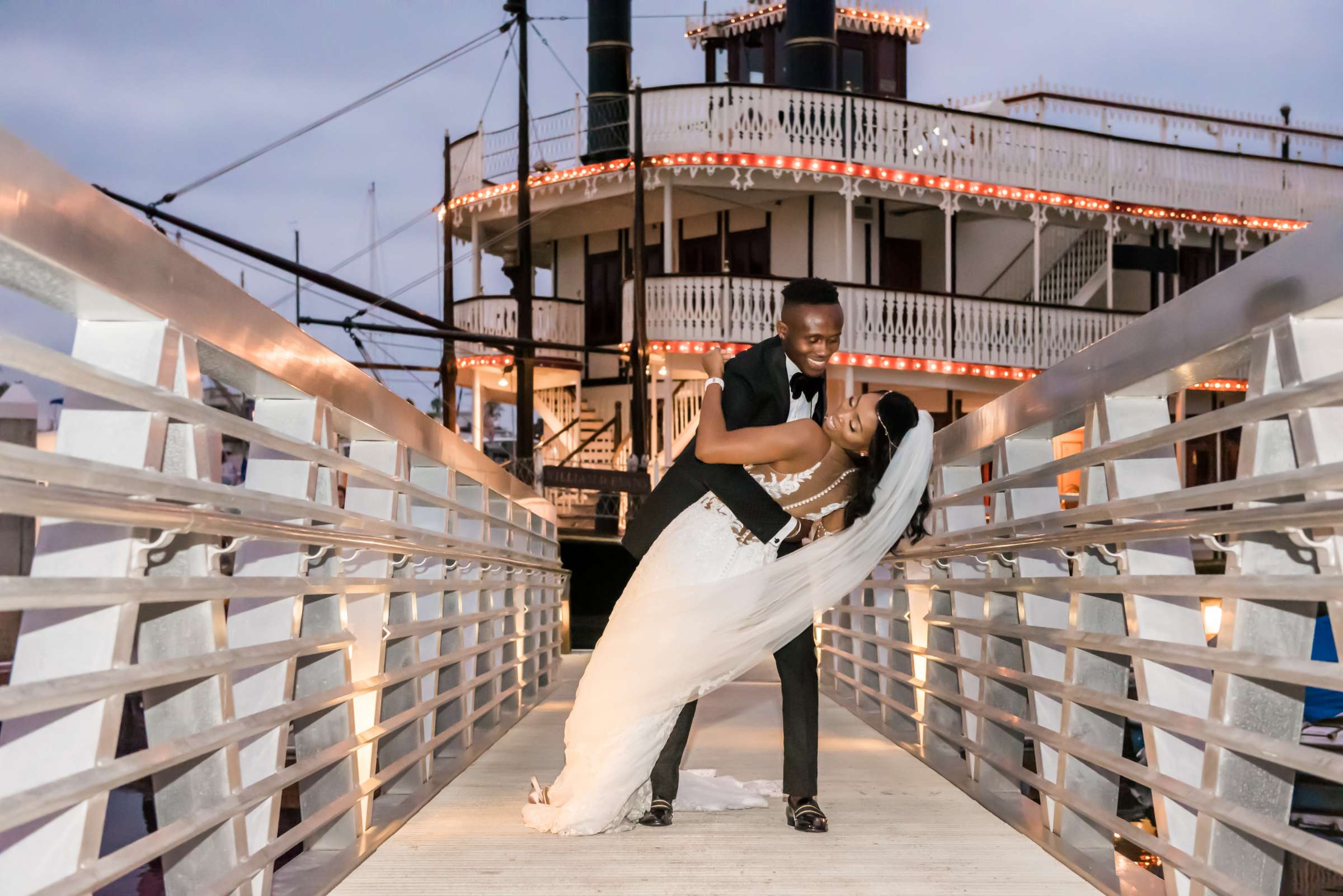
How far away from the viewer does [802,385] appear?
4449mm

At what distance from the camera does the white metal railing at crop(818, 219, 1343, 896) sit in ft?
8.50

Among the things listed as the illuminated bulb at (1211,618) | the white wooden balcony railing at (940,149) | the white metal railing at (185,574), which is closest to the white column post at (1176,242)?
the white wooden balcony railing at (940,149)

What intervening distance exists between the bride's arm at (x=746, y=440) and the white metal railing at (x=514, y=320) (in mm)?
19892

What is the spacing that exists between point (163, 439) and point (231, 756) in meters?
0.74

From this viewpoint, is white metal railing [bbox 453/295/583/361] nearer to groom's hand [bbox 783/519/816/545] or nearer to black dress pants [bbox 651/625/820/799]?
black dress pants [bbox 651/625/820/799]

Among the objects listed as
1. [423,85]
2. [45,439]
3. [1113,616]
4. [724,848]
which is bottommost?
[724,848]

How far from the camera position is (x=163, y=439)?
2.60 meters

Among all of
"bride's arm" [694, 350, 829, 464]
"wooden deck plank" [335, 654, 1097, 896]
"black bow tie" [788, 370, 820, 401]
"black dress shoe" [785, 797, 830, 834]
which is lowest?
"wooden deck plank" [335, 654, 1097, 896]

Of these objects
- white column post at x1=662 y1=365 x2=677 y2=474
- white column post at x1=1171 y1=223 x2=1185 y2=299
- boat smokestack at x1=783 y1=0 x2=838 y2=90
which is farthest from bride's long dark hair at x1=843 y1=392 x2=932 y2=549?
boat smokestack at x1=783 y1=0 x2=838 y2=90

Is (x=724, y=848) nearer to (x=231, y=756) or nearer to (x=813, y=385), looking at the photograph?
(x=813, y=385)

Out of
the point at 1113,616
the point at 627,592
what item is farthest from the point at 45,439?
the point at 1113,616

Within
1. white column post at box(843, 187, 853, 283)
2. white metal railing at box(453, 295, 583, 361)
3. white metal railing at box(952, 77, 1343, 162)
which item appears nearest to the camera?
white column post at box(843, 187, 853, 283)

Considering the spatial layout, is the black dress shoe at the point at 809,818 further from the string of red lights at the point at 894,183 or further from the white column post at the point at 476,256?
the white column post at the point at 476,256

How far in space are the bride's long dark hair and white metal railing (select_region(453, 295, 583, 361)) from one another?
19700 mm
